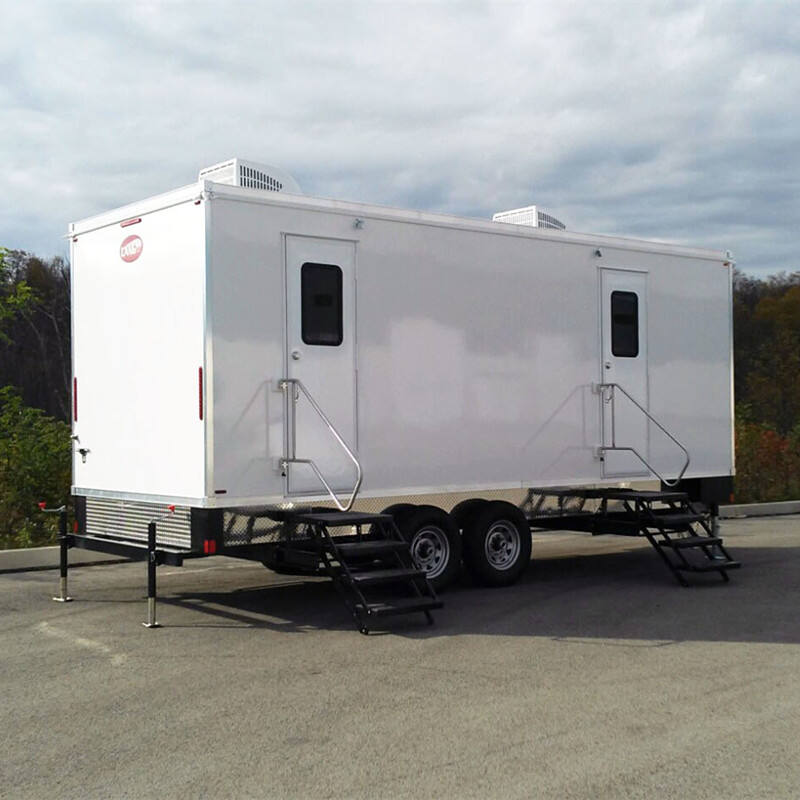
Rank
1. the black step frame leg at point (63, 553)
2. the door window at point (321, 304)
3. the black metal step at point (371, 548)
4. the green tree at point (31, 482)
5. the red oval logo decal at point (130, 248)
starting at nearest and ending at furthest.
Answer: the black metal step at point (371, 548) < the door window at point (321, 304) < the red oval logo decal at point (130, 248) < the black step frame leg at point (63, 553) < the green tree at point (31, 482)

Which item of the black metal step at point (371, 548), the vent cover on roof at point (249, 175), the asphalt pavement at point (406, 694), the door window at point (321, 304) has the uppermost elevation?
the vent cover on roof at point (249, 175)

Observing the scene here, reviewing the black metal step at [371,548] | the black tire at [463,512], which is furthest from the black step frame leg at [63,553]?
the black tire at [463,512]

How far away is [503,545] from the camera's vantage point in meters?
10.6

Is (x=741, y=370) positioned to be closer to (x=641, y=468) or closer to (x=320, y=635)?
(x=641, y=468)

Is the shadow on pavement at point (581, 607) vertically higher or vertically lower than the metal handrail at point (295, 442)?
lower

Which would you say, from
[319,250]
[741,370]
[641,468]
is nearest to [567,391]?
[641,468]

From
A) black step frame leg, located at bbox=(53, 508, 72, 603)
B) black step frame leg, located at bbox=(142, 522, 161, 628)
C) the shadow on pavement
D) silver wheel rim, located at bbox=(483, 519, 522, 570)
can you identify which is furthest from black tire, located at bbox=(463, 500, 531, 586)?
black step frame leg, located at bbox=(53, 508, 72, 603)

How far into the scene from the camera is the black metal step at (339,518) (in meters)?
8.67

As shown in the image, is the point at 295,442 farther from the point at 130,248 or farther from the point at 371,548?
the point at 130,248

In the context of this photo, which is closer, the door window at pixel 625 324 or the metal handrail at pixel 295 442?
the metal handrail at pixel 295 442

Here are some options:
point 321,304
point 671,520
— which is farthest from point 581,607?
point 321,304

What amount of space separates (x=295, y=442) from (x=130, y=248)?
2.24m

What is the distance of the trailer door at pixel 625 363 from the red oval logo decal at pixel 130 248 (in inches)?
187

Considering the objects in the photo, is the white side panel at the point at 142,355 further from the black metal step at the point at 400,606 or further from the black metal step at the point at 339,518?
the black metal step at the point at 400,606
